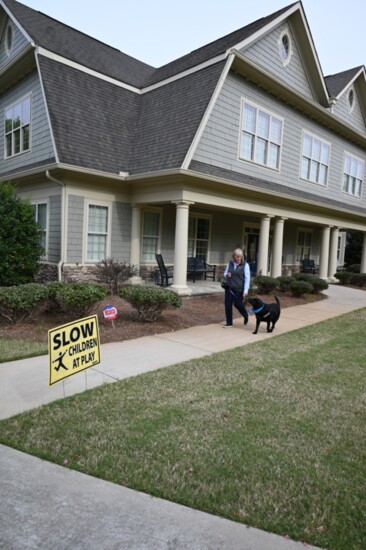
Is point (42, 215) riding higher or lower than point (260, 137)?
lower

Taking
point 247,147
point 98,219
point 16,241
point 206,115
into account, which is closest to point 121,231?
point 98,219

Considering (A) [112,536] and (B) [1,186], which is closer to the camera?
(A) [112,536]

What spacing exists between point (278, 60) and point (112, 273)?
1016cm

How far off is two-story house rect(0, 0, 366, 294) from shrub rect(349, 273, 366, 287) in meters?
4.02

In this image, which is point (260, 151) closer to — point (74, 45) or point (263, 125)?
point (263, 125)

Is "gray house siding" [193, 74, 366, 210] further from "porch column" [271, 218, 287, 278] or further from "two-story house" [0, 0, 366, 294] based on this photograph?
"porch column" [271, 218, 287, 278]

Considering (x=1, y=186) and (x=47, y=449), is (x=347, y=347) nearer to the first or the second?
(x=47, y=449)

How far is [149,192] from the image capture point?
12.5 metres

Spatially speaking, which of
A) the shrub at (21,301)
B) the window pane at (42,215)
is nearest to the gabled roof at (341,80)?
the window pane at (42,215)

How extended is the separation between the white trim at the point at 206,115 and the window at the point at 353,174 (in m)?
10.4

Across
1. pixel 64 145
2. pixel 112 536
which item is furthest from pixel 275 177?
pixel 112 536

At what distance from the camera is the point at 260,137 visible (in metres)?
14.4

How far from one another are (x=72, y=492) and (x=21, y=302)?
540cm

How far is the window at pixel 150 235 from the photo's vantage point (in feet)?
46.0
